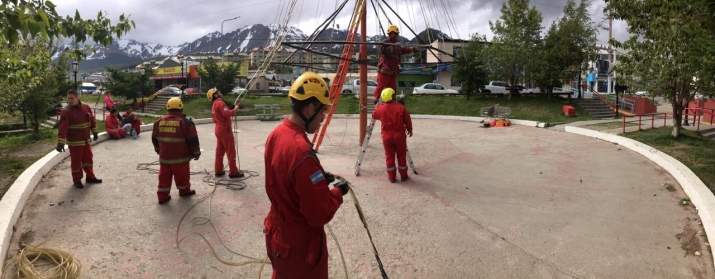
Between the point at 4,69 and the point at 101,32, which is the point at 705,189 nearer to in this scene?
the point at 101,32

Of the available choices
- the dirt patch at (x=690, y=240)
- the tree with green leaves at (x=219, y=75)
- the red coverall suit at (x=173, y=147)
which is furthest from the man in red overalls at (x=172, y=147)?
the tree with green leaves at (x=219, y=75)

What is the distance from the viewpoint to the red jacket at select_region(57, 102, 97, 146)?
721 centimetres

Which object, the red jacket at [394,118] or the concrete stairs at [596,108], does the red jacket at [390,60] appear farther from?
the concrete stairs at [596,108]

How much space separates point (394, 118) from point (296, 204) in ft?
18.0

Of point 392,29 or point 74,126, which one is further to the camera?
point 392,29

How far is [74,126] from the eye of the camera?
7312 mm

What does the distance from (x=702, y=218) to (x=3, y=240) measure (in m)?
8.52

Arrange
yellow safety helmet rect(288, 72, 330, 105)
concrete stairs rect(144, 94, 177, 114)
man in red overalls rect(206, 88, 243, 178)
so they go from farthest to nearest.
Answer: concrete stairs rect(144, 94, 177, 114), man in red overalls rect(206, 88, 243, 178), yellow safety helmet rect(288, 72, 330, 105)

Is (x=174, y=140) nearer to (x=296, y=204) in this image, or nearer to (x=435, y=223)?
(x=435, y=223)

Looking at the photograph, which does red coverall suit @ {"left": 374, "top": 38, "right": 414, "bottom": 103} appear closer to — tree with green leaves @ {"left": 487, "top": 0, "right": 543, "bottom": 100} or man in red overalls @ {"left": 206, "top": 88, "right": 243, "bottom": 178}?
man in red overalls @ {"left": 206, "top": 88, "right": 243, "bottom": 178}

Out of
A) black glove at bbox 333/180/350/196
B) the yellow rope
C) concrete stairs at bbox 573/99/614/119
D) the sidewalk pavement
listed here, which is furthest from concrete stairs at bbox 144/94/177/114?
black glove at bbox 333/180/350/196

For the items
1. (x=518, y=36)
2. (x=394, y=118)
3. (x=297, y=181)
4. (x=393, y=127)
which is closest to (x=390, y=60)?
(x=394, y=118)

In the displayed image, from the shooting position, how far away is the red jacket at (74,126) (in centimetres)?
721

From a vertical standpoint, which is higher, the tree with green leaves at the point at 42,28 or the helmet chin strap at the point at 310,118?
the tree with green leaves at the point at 42,28
